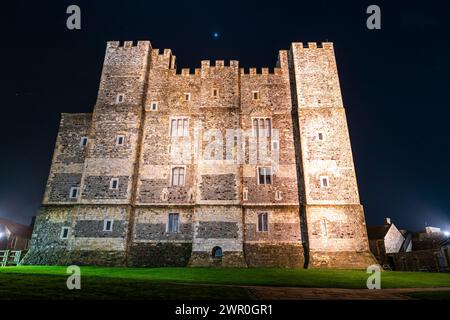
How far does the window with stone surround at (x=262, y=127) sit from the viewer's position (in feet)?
89.1

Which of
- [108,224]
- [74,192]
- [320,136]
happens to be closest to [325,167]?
[320,136]

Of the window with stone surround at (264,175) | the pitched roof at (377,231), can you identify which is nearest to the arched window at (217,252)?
the window with stone surround at (264,175)

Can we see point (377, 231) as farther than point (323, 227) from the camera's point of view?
Yes

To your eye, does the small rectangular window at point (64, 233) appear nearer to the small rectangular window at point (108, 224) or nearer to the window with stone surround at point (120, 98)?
the small rectangular window at point (108, 224)

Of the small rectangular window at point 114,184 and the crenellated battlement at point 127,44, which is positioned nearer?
the small rectangular window at point 114,184

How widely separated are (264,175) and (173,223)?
27.6 ft

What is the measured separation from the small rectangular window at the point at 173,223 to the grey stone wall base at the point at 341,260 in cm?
1051

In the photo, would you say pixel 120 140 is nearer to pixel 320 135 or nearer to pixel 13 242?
pixel 320 135

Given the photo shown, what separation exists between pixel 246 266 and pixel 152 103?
16.4 m

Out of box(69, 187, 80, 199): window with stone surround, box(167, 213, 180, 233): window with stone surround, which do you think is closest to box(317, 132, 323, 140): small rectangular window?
box(167, 213, 180, 233): window with stone surround

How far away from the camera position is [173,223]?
24875 mm

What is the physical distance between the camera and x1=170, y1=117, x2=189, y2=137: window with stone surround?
89.5 ft

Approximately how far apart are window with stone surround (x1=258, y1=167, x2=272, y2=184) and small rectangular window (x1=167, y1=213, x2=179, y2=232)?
24.3ft
